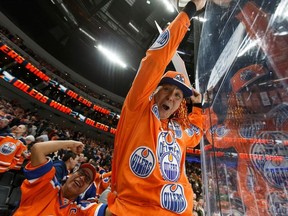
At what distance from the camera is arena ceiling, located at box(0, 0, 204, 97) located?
907 centimetres

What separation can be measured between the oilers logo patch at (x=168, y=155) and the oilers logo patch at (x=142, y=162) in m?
0.04

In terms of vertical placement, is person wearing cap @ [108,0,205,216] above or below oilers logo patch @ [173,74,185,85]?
below

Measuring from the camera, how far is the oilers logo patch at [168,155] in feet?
2.12

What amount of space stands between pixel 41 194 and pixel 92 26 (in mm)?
10039

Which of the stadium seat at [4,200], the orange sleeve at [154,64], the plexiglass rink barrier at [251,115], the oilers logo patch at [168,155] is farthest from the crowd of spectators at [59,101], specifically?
the plexiglass rink barrier at [251,115]

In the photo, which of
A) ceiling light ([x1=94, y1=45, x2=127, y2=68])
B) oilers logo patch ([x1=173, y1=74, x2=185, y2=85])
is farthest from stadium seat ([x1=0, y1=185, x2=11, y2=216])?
ceiling light ([x1=94, y1=45, x2=127, y2=68])

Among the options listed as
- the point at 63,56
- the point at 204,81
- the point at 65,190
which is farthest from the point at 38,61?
the point at 204,81

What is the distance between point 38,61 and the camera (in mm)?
11180

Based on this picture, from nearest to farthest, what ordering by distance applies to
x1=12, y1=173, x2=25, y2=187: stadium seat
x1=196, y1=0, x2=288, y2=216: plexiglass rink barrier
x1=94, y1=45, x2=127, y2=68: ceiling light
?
x1=196, y1=0, x2=288, y2=216: plexiglass rink barrier
x1=12, y1=173, x2=25, y2=187: stadium seat
x1=94, y1=45, x2=127, y2=68: ceiling light

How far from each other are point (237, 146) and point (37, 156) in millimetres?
1160

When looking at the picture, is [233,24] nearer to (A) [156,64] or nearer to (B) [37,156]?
(A) [156,64]

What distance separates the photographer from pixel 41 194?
1.24 m

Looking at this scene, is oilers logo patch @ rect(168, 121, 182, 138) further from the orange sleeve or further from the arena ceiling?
the arena ceiling

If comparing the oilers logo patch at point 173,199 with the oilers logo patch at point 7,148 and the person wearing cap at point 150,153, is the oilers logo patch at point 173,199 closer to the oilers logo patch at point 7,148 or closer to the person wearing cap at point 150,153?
the person wearing cap at point 150,153
